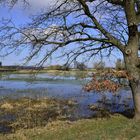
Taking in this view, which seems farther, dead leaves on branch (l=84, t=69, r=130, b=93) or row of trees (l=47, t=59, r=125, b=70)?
row of trees (l=47, t=59, r=125, b=70)

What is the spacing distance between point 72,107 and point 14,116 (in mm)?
5082

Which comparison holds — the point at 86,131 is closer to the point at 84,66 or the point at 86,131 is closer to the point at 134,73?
the point at 134,73

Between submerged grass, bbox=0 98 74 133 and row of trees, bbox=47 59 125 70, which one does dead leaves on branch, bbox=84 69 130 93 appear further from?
submerged grass, bbox=0 98 74 133

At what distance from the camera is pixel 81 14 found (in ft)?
58.8

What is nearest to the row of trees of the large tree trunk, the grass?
the large tree trunk

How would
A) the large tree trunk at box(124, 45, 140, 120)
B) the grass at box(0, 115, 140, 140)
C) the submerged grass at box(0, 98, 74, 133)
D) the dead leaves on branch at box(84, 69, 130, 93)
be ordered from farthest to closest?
the submerged grass at box(0, 98, 74, 133)
the large tree trunk at box(124, 45, 140, 120)
the dead leaves on branch at box(84, 69, 130, 93)
the grass at box(0, 115, 140, 140)

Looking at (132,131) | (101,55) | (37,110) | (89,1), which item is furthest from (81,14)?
(37,110)

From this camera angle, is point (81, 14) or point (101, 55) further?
point (101, 55)

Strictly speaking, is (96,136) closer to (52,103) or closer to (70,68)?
(70,68)

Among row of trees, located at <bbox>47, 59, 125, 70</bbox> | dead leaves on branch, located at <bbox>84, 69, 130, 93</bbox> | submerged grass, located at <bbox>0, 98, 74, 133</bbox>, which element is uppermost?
row of trees, located at <bbox>47, 59, 125, 70</bbox>

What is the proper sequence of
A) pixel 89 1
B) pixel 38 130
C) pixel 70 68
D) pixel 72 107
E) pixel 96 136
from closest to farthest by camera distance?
pixel 96 136
pixel 38 130
pixel 89 1
pixel 70 68
pixel 72 107

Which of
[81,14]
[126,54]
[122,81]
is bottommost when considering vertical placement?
[122,81]

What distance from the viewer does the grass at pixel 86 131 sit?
13.0 meters

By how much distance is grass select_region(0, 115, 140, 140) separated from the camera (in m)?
13.0
